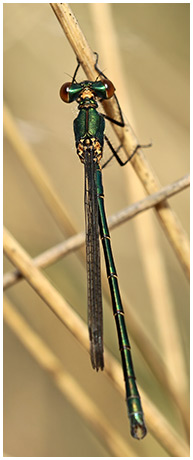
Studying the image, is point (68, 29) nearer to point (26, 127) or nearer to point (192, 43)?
point (192, 43)

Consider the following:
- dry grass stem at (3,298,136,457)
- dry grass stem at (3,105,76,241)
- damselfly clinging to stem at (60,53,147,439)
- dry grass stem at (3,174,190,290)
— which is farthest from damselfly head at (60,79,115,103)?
dry grass stem at (3,298,136,457)

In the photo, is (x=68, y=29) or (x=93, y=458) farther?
(x=93, y=458)

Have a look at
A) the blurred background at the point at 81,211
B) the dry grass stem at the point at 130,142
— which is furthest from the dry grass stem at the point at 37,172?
the dry grass stem at the point at 130,142

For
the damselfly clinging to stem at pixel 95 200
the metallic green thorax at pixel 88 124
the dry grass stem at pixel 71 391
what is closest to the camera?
the damselfly clinging to stem at pixel 95 200

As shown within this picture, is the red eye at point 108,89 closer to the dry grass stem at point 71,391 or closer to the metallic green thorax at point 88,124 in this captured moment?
the metallic green thorax at point 88,124

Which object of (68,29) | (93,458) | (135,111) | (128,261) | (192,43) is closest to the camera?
(68,29)

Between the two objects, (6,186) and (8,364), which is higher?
(6,186)

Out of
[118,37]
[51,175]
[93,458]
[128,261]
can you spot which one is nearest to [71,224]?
[51,175]

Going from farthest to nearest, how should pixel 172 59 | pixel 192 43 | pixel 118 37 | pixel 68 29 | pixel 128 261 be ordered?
1. pixel 128 261
2. pixel 172 59
3. pixel 118 37
4. pixel 192 43
5. pixel 68 29
